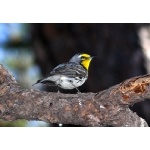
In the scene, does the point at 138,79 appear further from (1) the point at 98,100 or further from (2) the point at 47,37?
(2) the point at 47,37

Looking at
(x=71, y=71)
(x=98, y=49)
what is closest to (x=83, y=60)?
(x=71, y=71)

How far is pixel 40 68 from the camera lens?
8.41 feet

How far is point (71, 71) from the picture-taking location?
161 cm

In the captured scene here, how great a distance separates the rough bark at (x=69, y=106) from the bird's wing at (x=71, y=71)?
0.06 meters

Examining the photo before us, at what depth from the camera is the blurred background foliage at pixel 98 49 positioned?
7.66ft

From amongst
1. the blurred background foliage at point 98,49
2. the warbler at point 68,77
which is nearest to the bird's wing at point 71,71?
the warbler at point 68,77

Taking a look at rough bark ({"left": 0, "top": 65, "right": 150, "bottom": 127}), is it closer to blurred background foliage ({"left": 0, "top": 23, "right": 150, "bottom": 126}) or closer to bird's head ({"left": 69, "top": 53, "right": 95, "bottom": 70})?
bird's head ({"left": 69, "top": 53, "right": 95, "bottom": 70})

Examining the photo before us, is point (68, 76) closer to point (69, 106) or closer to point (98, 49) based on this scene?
point (69, 106)

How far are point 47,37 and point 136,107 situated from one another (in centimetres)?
55

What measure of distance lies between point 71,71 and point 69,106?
0.34 ft

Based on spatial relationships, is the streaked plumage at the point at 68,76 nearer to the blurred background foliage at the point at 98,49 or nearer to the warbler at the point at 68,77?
the warbler at the point at 68,77

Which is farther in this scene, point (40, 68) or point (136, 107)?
point (40, 68)

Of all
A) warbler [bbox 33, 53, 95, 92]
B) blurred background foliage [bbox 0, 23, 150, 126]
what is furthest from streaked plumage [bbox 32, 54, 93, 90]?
Result: blurred background foliage [bbox 0, 23, 150, 126]
